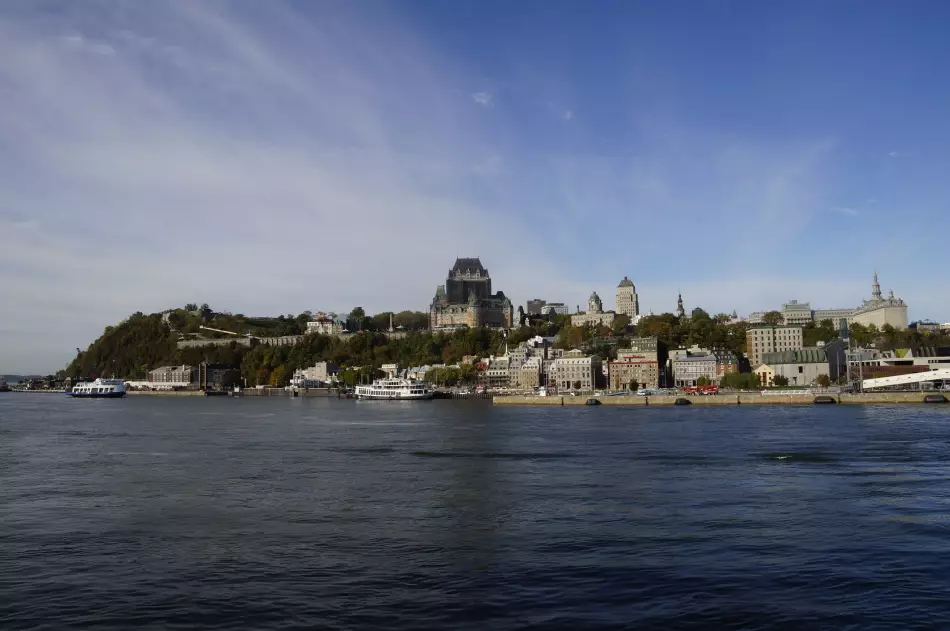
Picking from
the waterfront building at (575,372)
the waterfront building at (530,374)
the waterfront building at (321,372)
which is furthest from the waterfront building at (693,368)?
the waterfront building at (321,372)

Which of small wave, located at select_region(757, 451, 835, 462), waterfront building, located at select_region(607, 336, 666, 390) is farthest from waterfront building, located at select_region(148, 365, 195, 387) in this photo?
small wave, located at select_region(757, 451, 835, 462)

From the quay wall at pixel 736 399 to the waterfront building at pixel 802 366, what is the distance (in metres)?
30.8

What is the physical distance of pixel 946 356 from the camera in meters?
105

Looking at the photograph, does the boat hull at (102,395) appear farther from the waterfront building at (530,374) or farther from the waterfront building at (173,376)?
the waterfront building at (530,374)

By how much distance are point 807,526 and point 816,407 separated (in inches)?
2178

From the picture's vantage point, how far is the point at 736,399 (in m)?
79.3

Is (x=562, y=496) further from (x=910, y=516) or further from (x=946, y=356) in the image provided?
(x=946, y=356)

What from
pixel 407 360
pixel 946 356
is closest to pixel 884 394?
pixel 946 356

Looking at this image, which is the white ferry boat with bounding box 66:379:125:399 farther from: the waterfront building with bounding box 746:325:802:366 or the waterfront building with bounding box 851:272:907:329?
the waterfront building with bounding box 851:272:907:329

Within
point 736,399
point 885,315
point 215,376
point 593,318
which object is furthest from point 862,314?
point 215,376

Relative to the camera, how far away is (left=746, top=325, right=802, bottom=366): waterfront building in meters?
126

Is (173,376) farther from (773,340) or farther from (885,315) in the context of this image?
(885,315)

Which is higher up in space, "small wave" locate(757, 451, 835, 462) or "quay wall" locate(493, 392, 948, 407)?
"quay wall" locate(493, 392, 948, 407)

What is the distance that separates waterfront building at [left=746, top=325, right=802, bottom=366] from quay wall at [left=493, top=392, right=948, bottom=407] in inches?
1905
